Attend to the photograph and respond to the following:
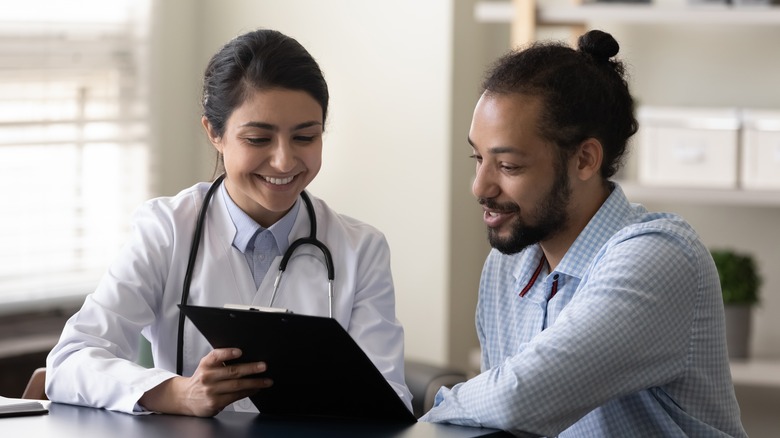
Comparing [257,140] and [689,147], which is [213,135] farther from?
[689,147]

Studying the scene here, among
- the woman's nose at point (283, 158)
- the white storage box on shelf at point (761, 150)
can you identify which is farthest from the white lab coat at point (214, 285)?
the white storage box on shelf at point (761, 150)

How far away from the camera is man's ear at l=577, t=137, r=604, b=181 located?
5.49ft

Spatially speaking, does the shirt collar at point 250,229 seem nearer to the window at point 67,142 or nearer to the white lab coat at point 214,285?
the white lab coat at point 214,285

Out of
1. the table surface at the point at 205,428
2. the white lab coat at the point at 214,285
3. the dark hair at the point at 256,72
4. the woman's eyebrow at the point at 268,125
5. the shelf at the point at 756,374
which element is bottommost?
the shelf at the point at 756,374

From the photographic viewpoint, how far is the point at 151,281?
185 cm

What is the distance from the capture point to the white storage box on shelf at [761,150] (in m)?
2.98

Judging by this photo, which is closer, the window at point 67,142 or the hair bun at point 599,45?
the hair bun at point 599,45

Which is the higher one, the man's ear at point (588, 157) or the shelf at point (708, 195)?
the man's ear at point (588, 157)

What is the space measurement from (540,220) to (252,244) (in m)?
0.53

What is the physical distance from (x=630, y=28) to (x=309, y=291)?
1.86 m

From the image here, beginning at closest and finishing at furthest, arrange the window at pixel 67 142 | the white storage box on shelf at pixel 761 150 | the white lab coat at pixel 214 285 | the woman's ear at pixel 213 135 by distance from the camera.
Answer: the white lab coat at pixel 214 285 → the woman's ear at pixel 213 135 → the white storage box on shelf at pixel 761 150 → the window at pixel 67 142

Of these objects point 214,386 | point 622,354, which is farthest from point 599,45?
point 214,386

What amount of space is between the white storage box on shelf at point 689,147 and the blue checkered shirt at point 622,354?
56.7 inches

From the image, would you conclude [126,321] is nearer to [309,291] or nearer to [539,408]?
[309,291]
